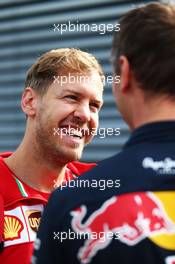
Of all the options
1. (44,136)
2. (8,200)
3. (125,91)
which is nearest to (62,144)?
(44,136)

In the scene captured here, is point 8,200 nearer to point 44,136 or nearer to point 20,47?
point 44,136

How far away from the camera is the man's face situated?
2.61m

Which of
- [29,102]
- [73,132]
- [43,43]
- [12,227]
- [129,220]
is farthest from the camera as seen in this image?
[43,43]

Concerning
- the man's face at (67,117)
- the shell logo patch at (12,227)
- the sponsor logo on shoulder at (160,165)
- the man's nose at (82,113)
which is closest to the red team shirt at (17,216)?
the shell logo patch at (12,227)

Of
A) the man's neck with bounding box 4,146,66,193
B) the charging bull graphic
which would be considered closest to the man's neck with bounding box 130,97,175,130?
the charging bull graphic

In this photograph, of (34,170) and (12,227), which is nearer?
(12,227)

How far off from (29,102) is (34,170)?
13.8 inches

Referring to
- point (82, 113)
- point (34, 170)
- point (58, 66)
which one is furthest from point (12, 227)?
point (58, 66)

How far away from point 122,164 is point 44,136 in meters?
1.14

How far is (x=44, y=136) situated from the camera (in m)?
2.63

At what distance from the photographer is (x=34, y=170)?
2646 millimetres

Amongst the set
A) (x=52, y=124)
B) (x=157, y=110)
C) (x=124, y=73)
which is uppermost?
(x=124, y=73)

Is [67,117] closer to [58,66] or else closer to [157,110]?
[58,66]

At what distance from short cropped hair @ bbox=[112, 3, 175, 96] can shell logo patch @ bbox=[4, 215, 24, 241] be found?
3.46 ft
